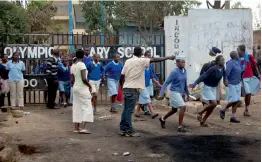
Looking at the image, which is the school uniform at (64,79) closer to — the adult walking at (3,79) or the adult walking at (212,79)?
the adult walking at (3,79)

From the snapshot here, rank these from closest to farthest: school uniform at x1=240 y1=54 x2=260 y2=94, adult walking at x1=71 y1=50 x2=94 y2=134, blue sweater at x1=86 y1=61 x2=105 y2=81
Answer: adult walking at x1=71 y1=50 x2=94 y2=134 → school uniform at x1=240 y1=54 x2=260 y2=94 → blue sweater at x1=86 y1=61 x2=105 y2=81

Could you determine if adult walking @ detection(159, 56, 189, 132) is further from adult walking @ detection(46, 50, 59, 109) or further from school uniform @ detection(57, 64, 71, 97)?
adult walking @ detection(46, 50, 59, 109)

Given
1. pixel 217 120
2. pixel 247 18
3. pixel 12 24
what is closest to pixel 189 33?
pixel 247 18

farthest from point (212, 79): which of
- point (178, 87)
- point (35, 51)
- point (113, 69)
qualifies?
point (35, 51)

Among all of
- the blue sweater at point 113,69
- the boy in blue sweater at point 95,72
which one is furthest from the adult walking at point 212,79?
the boy in blue sweater at point 95,72

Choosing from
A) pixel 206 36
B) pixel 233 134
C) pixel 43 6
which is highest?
pixel 43 6

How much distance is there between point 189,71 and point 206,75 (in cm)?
473

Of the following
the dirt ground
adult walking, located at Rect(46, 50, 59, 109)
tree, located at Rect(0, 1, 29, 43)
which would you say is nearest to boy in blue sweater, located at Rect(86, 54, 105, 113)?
the dirt ground

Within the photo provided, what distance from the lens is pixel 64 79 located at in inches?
549

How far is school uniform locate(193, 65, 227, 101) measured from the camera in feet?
33.9

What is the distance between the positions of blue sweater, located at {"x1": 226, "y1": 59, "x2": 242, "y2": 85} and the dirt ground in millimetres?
1015

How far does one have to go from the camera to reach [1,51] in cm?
1430

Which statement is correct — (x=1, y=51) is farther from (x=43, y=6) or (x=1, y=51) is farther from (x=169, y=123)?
(x=43, y=6)

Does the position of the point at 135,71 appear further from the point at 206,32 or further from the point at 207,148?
the point at 206,32
